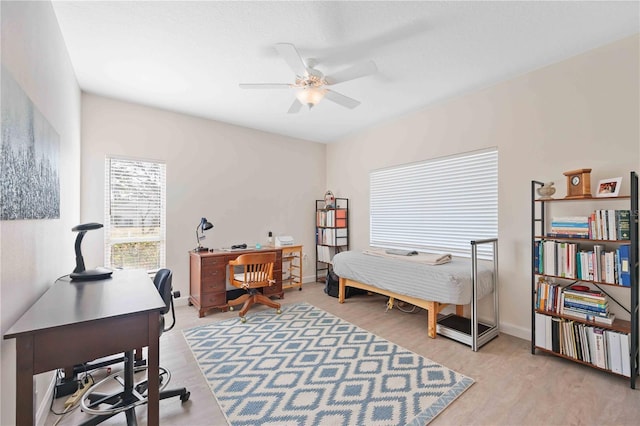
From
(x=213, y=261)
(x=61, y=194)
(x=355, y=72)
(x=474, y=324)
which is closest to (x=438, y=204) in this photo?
(x=474, y=324)

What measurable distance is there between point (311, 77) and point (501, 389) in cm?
282

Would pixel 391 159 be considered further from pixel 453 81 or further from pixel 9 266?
pixel 9 266

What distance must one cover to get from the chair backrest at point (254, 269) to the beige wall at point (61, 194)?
1.53 meters

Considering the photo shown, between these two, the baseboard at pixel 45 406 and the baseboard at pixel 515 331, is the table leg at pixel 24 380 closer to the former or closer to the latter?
the baseboard at pixel 45 406

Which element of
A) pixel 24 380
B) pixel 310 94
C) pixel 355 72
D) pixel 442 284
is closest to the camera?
pixel 24 380

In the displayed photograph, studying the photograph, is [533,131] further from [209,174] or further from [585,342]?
[209,174]

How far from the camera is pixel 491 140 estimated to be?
305 centimetres

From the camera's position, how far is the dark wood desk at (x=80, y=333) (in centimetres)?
110

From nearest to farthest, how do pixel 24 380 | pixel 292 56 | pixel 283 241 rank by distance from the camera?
pixel 24 380, pixel 292 56, pixel 283 241

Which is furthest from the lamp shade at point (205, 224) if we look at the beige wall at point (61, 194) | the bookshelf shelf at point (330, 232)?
the bookshelf shelf at point (330, 232)

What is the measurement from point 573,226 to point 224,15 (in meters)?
3.13

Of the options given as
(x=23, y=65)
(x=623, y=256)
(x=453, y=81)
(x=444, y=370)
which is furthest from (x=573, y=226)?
(x=23, y=65)

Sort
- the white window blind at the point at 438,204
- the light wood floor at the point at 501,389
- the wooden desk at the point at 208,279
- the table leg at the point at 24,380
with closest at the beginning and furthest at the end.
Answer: the table leg at the point at 24,380, the light wood floor at the point at 501,389, the white window blind at the point at 438,204, the wooden desk at the point at 208,279

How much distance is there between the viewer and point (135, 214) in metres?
3.51
